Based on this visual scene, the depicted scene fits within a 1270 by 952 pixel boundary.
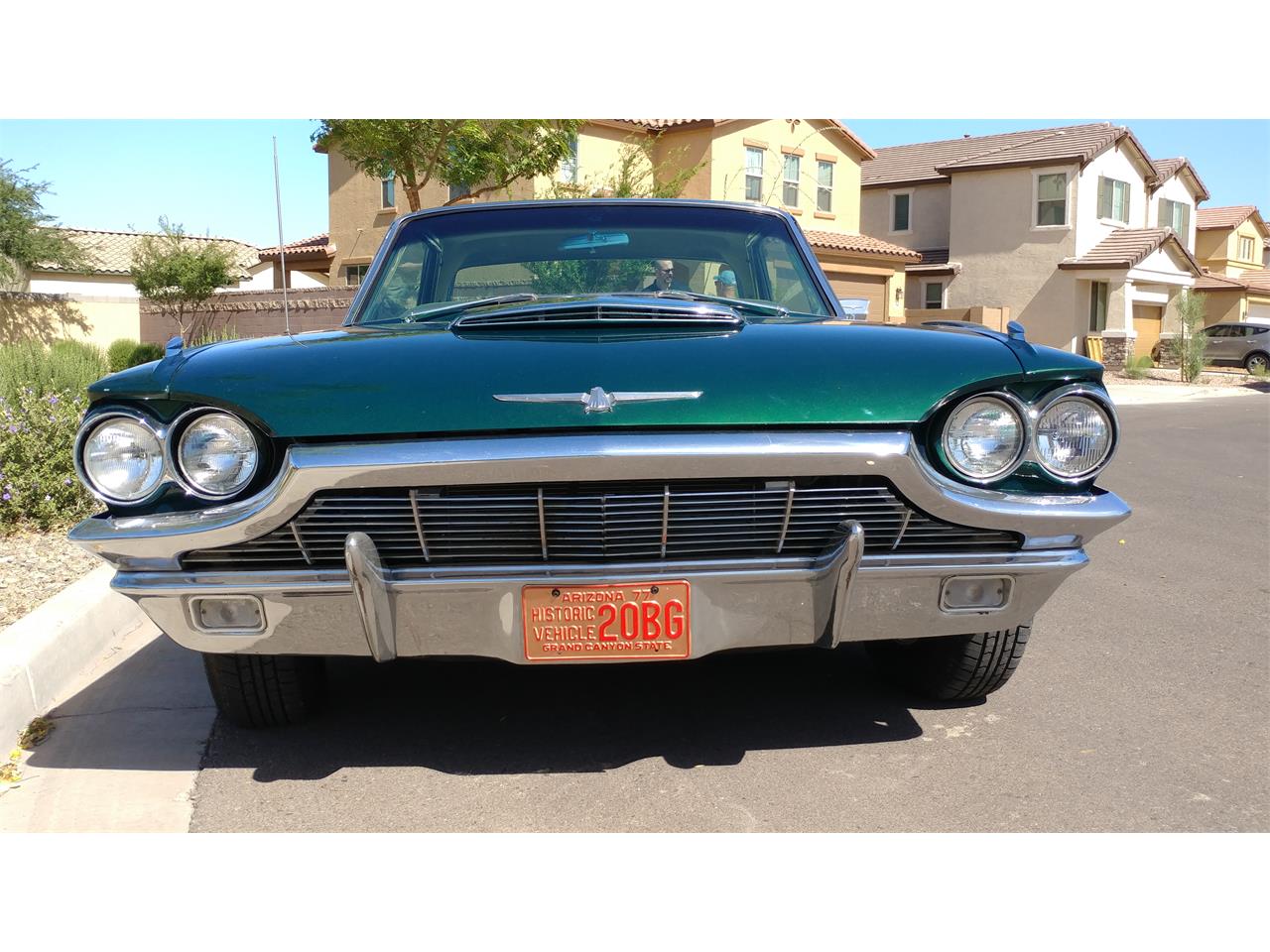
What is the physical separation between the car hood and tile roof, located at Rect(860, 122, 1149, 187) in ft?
97.5

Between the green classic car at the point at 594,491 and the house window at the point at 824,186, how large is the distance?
83.4ft

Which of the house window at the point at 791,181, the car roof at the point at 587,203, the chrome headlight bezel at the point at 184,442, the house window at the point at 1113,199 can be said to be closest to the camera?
the chrome headlight bezel at the point at 184,442

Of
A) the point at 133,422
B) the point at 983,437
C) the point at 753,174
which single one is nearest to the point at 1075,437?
the point at 983,437

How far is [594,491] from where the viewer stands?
247cm

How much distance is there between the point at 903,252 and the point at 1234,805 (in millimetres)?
26494

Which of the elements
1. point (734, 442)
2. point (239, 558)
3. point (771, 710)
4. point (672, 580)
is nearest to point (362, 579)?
point (239, 558)

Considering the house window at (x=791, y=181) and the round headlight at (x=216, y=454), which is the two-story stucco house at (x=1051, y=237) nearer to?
the house window at (x=791, y=181)

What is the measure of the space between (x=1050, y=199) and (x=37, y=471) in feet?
96.2

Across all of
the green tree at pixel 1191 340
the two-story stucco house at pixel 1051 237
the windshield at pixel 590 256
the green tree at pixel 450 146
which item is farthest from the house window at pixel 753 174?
the windshield at pixel 590 256

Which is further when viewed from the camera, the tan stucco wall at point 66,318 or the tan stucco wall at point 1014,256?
the tan stucco wall at point 1014,256

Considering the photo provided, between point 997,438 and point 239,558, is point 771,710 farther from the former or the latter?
point 239,558

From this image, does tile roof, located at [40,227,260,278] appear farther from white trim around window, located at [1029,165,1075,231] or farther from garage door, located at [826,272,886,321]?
white trim around window, located at [1029,165,1075,231]

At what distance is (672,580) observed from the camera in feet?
8.16

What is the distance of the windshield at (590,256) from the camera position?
12.6ft
